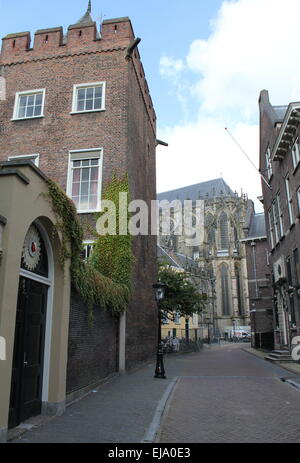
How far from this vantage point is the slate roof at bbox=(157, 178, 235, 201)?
273 feet

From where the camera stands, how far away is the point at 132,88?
17203mm

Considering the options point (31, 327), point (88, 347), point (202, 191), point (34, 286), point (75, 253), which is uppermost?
point (202, 191)

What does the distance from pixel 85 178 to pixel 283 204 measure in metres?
11.0

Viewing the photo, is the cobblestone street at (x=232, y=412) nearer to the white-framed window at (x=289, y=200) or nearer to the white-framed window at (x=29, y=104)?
the white-framed window at (x=289, y=200)

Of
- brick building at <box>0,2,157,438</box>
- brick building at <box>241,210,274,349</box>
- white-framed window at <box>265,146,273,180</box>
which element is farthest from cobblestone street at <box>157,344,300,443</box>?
brick building at <box>241,210,274,349</box>

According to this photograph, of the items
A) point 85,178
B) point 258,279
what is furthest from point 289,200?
point 258,279

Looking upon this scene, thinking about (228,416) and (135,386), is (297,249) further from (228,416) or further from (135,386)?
(228,416)

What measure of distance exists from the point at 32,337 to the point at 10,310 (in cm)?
178

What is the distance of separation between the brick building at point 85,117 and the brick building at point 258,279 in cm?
1641

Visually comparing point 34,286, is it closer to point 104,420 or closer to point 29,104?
point 104,420

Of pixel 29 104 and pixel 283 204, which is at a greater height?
pixel 29 104

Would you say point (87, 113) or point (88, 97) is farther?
point (88, 97)

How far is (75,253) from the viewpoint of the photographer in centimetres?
905

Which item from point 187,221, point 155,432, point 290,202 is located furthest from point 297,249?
point 187,221
